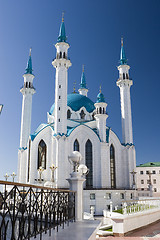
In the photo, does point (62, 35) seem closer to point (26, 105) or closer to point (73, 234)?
point (26, 105)

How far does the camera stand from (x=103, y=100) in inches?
1267

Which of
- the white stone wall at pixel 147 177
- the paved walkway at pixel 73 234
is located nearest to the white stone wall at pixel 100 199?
the paved walkway at pixel 73 234

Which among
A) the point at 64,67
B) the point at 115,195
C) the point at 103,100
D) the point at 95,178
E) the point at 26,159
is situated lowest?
the point at 115,195

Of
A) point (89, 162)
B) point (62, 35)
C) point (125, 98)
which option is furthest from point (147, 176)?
point (62, 35)

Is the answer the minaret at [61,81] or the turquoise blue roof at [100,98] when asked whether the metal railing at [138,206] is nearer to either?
the minaret at [61,81]

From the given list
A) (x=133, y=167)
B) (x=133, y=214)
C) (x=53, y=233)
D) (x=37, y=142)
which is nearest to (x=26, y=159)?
(x=37, y=142)

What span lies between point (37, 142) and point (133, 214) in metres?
19.2

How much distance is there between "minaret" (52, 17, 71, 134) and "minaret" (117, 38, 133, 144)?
938 centimetres

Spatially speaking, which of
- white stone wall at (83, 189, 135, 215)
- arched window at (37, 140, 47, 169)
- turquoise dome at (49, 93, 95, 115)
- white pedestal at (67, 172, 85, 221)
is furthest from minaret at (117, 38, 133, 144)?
white pedestal at (67, 172, 85, 221)

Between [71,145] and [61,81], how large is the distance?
8746 millimetres

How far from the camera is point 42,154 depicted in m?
31.5

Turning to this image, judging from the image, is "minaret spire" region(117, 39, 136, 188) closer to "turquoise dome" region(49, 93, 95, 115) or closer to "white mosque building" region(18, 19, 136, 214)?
"white mosque building" region(18, 19, 136, 214)

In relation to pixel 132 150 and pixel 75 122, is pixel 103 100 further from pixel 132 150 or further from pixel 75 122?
pixel 132 150

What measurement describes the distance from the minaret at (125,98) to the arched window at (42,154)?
38.7 feet
